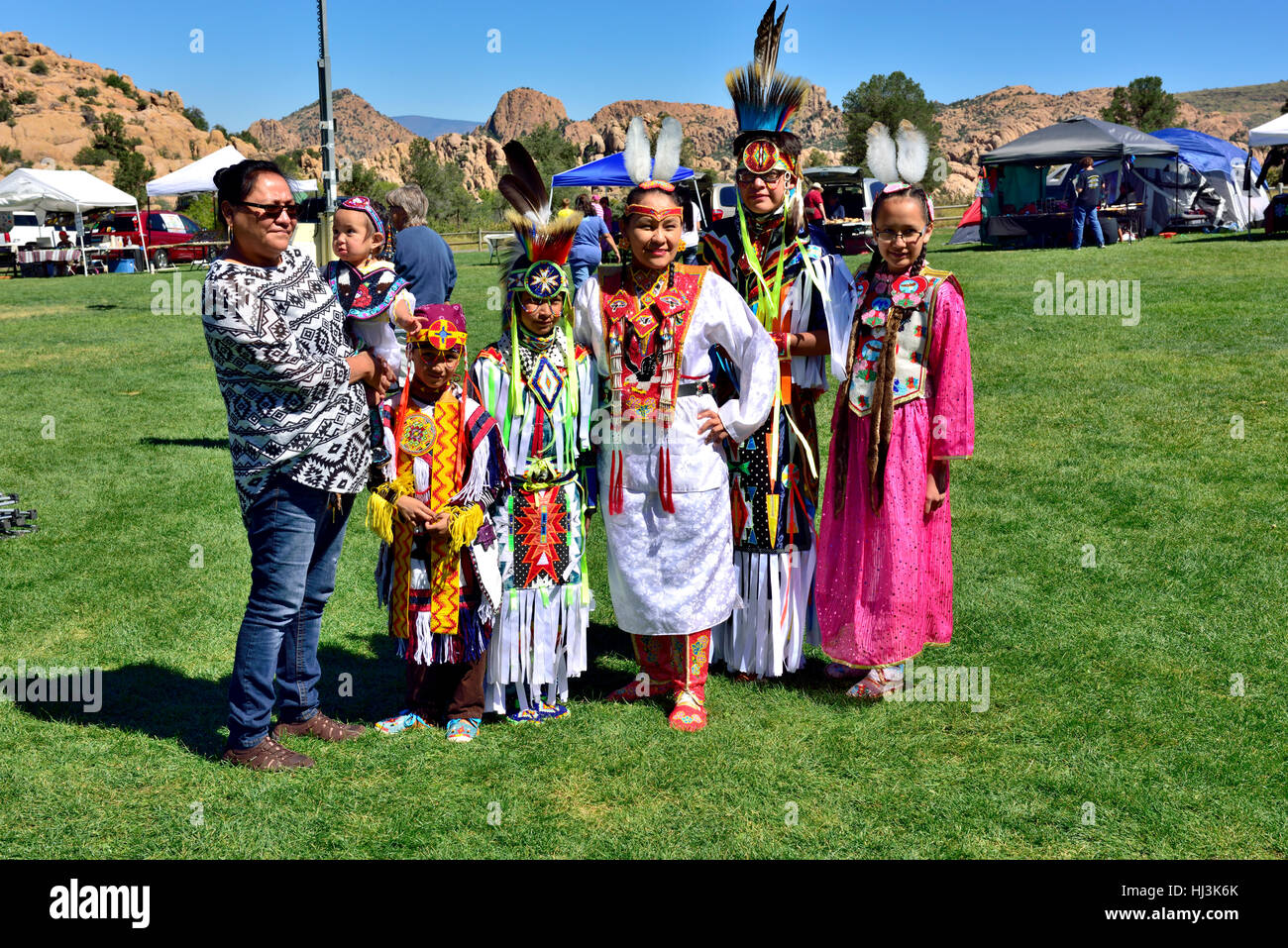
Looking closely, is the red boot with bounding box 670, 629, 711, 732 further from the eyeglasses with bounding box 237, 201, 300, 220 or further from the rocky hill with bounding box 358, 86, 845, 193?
the rocky hill with bounding box 358, 86, 845, 193

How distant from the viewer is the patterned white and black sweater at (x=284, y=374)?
10.6ft

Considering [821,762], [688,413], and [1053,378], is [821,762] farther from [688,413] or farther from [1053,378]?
[1053,378]

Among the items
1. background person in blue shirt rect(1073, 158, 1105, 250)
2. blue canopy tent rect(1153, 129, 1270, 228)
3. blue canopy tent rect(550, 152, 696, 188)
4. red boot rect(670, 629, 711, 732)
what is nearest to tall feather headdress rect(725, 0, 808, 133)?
red boot rect(670, 629, 711, 732)

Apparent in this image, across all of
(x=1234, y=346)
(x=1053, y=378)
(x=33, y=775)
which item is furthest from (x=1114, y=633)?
(x=1234, y=346)

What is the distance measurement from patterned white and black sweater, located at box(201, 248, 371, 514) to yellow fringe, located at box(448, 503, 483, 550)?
0.37 m

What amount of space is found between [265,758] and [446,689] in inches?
28.3

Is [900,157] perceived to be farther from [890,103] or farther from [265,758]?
[890,103]

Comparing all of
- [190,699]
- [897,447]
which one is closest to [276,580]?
[190,699]

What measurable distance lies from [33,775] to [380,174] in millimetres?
106595

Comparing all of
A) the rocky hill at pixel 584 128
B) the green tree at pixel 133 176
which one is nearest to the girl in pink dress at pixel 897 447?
the green tree at pixel 133 176

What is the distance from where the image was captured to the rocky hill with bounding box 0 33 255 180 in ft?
233

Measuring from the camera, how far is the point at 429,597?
3.86 meters

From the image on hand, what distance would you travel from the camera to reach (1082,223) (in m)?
22.0

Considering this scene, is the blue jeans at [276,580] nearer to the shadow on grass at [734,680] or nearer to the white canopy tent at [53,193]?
the shadow on grass at [734,680]
